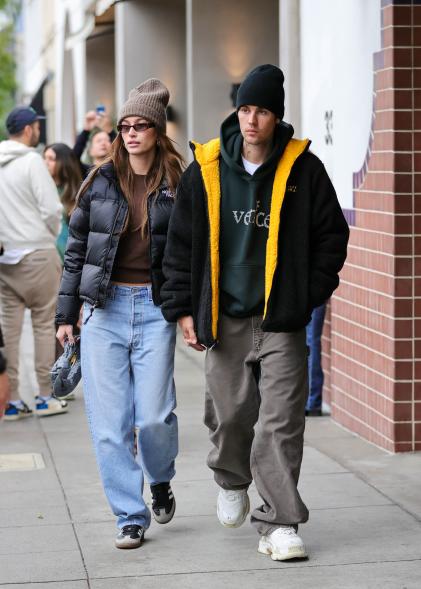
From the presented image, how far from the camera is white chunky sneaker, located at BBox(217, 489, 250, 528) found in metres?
5.82

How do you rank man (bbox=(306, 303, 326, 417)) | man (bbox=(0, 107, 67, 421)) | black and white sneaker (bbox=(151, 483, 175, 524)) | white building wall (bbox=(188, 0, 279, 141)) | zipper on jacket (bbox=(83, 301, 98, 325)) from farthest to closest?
white building wall (bbox=(188, 0, 279, 141))
man (bbox=(0, 107, 67, 421))
man (bbox=(306, 303, 326, 417))
black and white sneaker (bbox=(151, 483, 175, 524))
zipper on jacket (bbox=(83, 301, 98, 325))

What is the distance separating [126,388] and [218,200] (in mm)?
953

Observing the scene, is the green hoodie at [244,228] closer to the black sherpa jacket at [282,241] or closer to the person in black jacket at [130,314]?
the black sherpa jacket at [282,241]

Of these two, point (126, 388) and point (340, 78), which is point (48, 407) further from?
point (126, 388)

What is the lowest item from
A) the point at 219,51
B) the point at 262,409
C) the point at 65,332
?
the point at 262,409

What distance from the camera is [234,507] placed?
229 inches

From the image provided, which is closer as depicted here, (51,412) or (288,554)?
(288,554)

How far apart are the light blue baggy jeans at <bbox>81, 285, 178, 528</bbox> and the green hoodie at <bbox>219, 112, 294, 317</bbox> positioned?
44cm

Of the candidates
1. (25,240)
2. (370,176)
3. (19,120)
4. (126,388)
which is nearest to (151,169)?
(126,388)

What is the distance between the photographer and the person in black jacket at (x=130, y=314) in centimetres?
572

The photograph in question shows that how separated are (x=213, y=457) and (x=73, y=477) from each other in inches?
68.6

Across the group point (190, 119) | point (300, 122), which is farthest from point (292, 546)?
point (190, 119)

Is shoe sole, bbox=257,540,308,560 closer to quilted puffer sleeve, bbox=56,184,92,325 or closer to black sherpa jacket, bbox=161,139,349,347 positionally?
black sherpa jacket, bbox=161,139,349,347

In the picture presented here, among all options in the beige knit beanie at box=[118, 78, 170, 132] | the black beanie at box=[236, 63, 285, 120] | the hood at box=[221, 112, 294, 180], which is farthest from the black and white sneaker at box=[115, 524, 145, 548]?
the black beanie at box=[236, 63, 285, 120]
